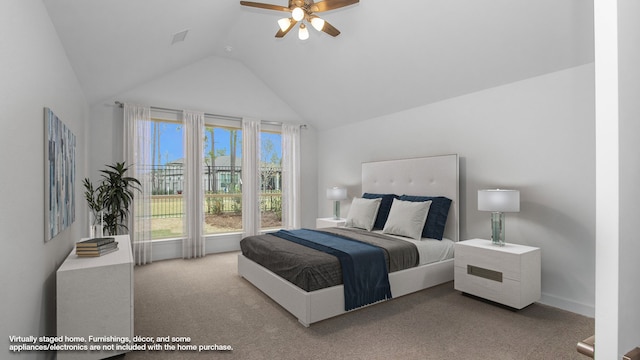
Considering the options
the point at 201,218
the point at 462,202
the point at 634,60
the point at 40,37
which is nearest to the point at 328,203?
the point at 201,218

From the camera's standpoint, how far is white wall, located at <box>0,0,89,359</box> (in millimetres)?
1391

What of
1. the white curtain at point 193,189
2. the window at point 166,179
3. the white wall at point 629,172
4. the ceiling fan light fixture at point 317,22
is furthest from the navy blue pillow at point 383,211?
the white wall at point 629,172

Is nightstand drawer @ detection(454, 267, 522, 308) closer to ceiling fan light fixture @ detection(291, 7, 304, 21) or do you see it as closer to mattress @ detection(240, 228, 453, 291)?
mattress @ detection(240, 228, 453, 291)

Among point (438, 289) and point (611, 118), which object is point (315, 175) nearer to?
point (438, 289)

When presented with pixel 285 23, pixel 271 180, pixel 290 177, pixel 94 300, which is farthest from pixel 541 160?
pixel 271 180

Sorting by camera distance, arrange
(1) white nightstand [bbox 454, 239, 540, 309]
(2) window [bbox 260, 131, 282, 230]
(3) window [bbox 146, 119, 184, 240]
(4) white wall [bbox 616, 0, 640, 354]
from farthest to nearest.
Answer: (2) window [bbox 260, 131, 282, 230], (3) window [bbox 146, 119, 184, 240], (1) white nightstand [bbox 454, 239, 540, 309], (4) white wall [bbox 616, 0, 640, 354]

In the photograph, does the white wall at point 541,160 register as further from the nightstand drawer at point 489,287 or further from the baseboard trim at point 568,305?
the nightstand drawer at point 489,287

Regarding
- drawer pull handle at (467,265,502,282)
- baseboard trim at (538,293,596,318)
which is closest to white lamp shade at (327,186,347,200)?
drawer pull handle at (467,265,502,282)

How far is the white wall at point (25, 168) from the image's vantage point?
139cm

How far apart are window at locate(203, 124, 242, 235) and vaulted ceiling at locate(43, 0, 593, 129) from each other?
4.45 feet

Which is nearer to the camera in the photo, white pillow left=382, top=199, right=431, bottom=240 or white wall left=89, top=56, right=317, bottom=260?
white pillow left=382, top=199, right=431, bottom=240

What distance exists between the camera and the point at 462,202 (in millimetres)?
3891

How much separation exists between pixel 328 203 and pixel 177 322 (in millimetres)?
3950

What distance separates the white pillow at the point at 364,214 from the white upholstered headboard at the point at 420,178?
0.44 m
